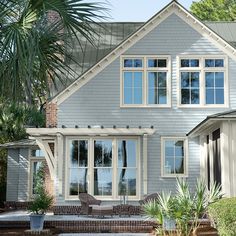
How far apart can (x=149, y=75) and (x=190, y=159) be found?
129 inches

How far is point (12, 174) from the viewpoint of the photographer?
918 inches

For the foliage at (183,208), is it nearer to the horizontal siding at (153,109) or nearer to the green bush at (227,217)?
the green bush at (227,217)

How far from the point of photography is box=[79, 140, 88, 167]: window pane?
54.5 ft

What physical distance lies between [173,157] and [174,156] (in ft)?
0.16

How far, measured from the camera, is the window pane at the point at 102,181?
54.2 ft

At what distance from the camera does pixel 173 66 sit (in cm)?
1708

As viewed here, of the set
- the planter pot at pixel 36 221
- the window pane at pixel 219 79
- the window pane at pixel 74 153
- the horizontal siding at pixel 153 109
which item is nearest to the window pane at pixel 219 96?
the window pane at pixel 219 79

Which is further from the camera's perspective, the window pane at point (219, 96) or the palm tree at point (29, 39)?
the window pane at point (219, 96)

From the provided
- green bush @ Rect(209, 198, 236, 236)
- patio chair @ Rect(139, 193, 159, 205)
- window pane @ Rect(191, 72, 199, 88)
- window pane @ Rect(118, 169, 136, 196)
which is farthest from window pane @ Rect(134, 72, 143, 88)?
green bush @ Rect(209, 198, 236, 236)

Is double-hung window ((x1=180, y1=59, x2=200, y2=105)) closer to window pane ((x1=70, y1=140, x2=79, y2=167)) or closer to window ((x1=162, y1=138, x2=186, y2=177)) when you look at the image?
window ((x1=162, y1=138, x2=186, y2=177))

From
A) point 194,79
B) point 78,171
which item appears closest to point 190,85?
point 194,79

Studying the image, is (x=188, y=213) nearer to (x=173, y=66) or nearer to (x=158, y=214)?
(x=158, y=214)

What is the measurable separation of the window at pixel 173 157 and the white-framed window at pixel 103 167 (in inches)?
37.4

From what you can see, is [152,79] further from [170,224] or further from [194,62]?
[170,224]
